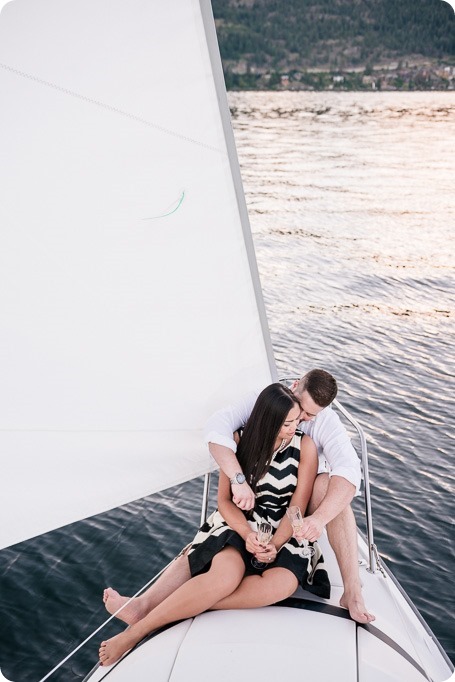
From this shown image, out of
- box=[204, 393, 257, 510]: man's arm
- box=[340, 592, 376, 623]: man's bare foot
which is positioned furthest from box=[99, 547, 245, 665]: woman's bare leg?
box=[340, 592, 376, 623]: man's bare foot

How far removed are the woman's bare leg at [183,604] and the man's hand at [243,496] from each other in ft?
0.98

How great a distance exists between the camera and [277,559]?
10.6 feet

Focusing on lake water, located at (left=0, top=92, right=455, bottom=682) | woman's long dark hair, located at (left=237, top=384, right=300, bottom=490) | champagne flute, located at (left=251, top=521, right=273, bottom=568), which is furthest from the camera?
lake water, located at (left=0, top=92, right=455, bottom=682)

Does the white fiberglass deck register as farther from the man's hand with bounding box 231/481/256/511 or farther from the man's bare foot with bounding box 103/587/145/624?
the man's hand with bounding box 231/481/256/511

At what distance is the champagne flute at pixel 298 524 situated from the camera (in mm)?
3189

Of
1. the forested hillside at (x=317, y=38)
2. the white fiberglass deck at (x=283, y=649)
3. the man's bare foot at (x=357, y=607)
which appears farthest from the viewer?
the forested hillside at (x=317, y=38)

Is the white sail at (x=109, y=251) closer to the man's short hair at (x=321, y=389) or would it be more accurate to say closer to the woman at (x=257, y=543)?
the woman at (x=257, y=543)

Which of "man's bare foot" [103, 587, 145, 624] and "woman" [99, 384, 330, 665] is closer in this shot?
"woman" [99, 384, 330, 665]

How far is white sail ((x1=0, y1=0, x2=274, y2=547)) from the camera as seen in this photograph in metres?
2.83

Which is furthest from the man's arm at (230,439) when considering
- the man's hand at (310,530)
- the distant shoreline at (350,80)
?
the distant shoreline at (350,80)

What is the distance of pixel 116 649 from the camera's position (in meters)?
3.08

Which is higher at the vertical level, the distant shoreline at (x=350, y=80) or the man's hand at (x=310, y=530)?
the man's hand at (x=310, y=530)

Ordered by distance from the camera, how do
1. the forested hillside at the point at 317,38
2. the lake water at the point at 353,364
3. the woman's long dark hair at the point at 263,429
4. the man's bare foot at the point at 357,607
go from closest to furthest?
1. the man's bare foot at the point at 357,607
2. the woman's long dark hair at the point at 263,429
3. the lake water at the point at 353,364
4. the forested hillside at the point at 317,38

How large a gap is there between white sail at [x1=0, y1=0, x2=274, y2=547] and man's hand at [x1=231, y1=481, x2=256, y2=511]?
0.34 metres
